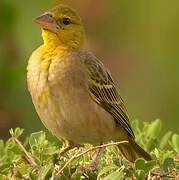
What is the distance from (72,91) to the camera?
436cm

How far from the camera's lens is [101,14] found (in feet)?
32.0

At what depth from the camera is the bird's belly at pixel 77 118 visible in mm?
4359

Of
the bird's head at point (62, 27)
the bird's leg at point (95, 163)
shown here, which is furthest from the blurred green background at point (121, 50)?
the bird's leg at point (95, 163)

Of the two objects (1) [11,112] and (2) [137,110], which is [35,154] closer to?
(1) [11,112]

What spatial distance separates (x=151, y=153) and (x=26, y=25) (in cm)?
441

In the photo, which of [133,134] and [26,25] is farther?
[26,25]

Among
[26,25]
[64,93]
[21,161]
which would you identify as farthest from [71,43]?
[26,25]

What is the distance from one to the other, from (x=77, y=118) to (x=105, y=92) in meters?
0.50

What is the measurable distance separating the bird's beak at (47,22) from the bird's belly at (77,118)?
2.07 ft

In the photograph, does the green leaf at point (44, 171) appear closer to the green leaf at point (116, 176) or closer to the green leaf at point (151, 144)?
the green leaf at point (116, 176)

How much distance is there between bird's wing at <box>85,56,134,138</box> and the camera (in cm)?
463

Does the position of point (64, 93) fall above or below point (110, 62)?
above

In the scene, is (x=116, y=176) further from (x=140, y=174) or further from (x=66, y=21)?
(x=66, y=21)

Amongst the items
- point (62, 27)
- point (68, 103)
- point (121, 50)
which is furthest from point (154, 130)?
point (121, 50)
